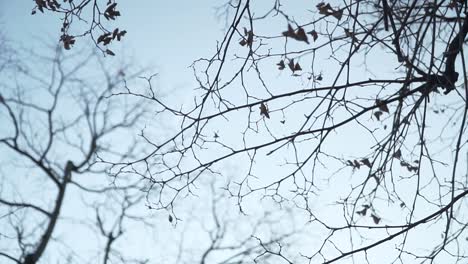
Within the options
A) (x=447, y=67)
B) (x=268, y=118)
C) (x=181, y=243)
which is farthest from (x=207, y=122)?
(x=181, y=243)

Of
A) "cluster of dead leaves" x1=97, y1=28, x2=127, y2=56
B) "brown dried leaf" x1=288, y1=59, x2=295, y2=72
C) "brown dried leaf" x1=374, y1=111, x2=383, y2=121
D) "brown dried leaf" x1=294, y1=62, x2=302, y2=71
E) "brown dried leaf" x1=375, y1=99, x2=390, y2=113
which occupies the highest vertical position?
"cluster of dead leaves" x1=97, y1=28, x2=127, y2=56

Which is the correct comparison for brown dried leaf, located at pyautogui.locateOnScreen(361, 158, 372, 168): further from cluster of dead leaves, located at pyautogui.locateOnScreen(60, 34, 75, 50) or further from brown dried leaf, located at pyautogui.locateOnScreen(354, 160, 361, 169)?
cluster of dead leaves, located at pyautogui.locateOnScreen(60, 34, 75, 50)

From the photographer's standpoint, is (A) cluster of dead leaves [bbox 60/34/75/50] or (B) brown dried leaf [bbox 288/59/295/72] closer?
(B) brown dried leaf [bbox 288/59/295/72]

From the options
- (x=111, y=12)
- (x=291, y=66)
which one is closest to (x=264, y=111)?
(x=291, y=66)

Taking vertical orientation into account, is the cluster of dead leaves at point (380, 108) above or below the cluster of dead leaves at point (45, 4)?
below

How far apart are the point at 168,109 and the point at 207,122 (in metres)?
0.30

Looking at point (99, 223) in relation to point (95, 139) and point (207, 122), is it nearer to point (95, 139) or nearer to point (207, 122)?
point (95, 139)

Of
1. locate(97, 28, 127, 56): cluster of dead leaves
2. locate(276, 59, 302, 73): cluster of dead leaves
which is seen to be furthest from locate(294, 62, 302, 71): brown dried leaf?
locate(97, 28, 127, 56): cluster of dead leaves

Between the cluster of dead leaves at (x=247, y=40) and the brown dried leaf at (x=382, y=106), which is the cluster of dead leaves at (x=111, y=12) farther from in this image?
the brown dried leaf at (x=382, y=106)

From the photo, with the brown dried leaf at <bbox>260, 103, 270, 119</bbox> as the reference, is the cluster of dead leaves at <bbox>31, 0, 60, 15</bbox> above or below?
above

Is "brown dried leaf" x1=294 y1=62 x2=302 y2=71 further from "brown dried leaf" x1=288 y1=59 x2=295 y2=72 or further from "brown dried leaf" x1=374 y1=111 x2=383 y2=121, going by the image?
"brown dried leaf" x1=374 y1=111 x2=383 y2=121

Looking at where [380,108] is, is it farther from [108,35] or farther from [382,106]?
[108,35]

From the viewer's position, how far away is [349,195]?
8.39ft

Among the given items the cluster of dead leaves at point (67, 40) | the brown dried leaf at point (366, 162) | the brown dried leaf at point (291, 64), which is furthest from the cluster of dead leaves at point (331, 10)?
the cluster of dead leaves at point (67, 40)
